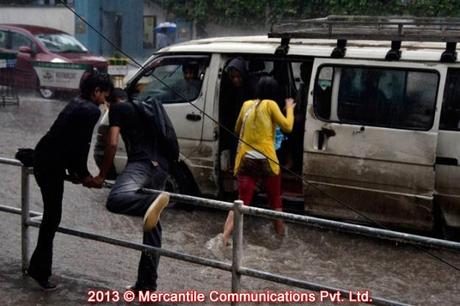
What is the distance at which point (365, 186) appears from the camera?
6.62 metres

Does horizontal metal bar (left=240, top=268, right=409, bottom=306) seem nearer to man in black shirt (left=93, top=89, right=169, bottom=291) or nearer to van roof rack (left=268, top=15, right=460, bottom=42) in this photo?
man in black shirt (left=93, top=89, right=169, bottom=291)

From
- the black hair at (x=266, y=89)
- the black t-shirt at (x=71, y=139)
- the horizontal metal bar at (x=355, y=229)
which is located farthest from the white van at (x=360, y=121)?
the horizontal metal bar at (x=355, y=229)

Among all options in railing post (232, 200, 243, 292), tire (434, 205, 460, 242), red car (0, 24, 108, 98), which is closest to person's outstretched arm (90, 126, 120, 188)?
railing post (232, 200, 243, 292)

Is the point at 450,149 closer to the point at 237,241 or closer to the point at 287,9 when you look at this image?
the point at 237,241

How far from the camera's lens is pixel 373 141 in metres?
6.49

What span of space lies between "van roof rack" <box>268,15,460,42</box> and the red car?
10.2 metres

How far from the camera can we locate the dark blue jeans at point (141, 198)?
435cm

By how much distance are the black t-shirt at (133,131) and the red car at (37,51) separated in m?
12.0

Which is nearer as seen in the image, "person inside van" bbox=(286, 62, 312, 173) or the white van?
the white van

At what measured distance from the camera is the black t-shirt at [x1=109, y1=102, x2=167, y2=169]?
4695 millimetres

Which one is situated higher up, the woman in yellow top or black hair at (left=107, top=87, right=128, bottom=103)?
black hair at (left=107, top=87, right=128, bottom=103)

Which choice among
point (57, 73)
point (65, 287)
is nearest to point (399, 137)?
point (65, 287)

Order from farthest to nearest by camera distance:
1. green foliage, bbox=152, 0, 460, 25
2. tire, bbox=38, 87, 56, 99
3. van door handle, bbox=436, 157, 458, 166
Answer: green foliage, bbox=152, 0, 460, 25, tire, bbox=38, 87, 56, 99, van door handle, bbox=436, 157, 458, 166

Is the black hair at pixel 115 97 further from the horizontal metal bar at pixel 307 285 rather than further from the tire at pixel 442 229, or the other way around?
the tire at pixel 442 229
